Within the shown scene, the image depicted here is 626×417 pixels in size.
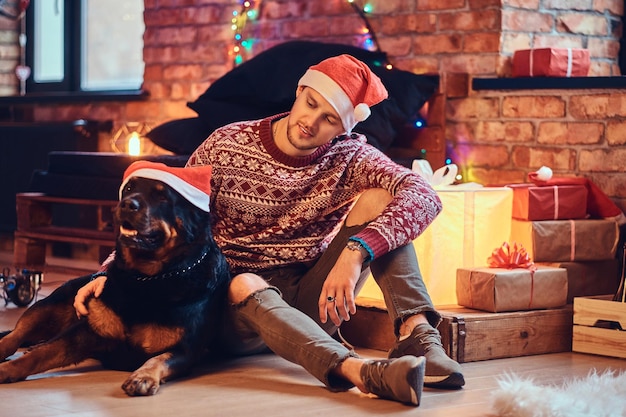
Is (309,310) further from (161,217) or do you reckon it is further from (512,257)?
(512,257)

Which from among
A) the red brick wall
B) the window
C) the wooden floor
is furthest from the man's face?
the window

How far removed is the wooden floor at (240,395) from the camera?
2393 mm

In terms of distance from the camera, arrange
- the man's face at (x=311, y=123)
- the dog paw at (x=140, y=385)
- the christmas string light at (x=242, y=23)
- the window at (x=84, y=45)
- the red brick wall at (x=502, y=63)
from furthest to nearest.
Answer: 1. the window at (x=84, y=45)
2. the christmas string light at (x=242, y=23)
3. the red brick wall at (x=502, y=63)
4. the man's face at (x=311, y=123)
5. the dog paw at (x=140, y=385)

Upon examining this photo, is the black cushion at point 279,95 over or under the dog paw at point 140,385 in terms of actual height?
over

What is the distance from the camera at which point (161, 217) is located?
8.59 feet

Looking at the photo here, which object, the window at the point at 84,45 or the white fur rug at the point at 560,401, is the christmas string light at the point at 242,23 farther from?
the white fur rug at the point at 560,401

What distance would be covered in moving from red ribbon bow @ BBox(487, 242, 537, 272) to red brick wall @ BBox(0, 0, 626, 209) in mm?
784

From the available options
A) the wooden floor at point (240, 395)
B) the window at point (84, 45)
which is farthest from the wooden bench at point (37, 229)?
the wooden floor at point (240, 395)

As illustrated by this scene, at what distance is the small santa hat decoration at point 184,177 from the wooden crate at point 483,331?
2.68 feet

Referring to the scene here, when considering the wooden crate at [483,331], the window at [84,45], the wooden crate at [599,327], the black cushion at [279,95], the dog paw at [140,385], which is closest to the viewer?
the dog paw at [140,385]

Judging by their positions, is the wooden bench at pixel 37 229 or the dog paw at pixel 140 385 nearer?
the dog paw at pixel 140 385

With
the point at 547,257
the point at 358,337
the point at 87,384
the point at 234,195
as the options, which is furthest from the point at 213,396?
the point at 547,257

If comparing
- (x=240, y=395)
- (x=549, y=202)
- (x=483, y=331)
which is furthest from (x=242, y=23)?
(x=240, y=395)

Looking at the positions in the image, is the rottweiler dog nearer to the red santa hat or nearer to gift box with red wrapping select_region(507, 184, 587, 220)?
the red santa hat
